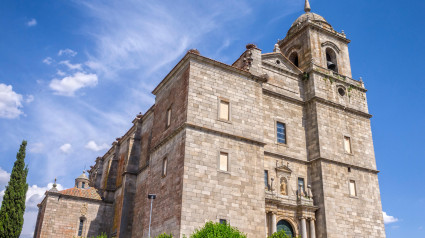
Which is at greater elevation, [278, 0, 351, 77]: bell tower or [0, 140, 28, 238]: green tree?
[278, 0, 351, 77]: bell tower

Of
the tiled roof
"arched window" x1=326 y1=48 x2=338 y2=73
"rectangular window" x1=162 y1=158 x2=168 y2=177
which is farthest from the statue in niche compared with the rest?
the tiled roof

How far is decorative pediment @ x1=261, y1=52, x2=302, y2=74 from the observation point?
1017 inches

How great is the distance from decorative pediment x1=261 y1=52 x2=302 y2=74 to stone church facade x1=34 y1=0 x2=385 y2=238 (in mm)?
98

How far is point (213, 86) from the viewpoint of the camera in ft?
70.4

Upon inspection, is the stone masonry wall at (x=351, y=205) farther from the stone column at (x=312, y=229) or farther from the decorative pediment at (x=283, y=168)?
the decorative pediment at (x=283, y=168)

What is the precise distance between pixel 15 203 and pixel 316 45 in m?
25.2

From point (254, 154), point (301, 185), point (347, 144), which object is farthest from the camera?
point (347, 144)

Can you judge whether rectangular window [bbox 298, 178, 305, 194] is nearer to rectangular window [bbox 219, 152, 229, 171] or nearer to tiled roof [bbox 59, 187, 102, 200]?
rectangular window [bbox 219, 152, 229, 171]

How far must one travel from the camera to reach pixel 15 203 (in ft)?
92.1

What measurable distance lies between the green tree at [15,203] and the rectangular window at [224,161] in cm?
1719

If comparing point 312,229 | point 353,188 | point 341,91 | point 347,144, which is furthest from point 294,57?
point 312,229

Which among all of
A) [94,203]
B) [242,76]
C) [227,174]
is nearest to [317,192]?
[227,174]

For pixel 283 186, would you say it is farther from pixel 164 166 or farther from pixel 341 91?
pixel 341 91

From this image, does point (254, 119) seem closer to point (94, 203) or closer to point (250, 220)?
point (250, 220)
